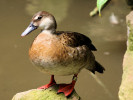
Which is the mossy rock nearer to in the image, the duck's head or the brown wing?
the brown wing

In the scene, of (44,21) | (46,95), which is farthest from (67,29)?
(44,21)

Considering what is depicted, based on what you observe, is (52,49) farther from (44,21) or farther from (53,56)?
(44,21)

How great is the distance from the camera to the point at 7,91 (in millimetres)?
2871

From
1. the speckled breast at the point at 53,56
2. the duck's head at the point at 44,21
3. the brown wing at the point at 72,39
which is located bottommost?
the speckled breast at the point at 53,56

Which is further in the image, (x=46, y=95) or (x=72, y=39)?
Answer: (x=46, y=95)

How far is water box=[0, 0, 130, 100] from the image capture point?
297 centimetres

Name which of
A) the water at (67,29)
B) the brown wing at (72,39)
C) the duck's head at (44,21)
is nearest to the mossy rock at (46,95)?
the brown wing at (72,39)

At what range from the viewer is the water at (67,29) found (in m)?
2.97

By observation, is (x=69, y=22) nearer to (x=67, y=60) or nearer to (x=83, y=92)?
(x=83, y=92)

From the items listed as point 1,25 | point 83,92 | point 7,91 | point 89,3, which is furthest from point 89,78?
point 89,3

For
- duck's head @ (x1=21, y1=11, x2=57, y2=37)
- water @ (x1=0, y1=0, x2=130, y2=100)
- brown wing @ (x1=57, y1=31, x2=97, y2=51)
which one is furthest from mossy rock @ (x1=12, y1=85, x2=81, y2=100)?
water @ (x1=0, y1=0, x2=130, y2=100)

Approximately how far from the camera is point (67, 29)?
Result: 4.06 meters

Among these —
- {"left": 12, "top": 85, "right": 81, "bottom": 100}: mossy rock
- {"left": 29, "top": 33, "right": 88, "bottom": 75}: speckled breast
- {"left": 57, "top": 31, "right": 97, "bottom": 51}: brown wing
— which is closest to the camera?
{"left": 29, "top": 33, "right": 88, "bottom": 75}: speckled breast

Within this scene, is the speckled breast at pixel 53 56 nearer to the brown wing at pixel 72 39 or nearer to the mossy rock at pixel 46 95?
the brown wing at pixel 72 39
